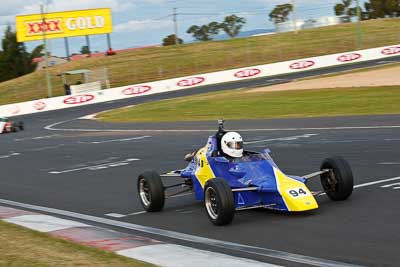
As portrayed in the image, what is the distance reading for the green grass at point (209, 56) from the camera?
74750 millimetres

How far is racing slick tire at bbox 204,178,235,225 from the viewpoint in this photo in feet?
29.7

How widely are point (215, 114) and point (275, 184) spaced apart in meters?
23.8

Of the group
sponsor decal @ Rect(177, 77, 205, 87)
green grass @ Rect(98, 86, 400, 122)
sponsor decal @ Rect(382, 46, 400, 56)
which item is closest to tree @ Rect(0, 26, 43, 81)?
sponsor decal @ Rect(177, 77, 205, 87)

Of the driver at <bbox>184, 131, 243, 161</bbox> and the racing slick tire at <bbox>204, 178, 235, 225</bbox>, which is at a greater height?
the driver at <bbox>184, 131, 243, 161</bbox>

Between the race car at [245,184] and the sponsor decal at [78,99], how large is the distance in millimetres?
45031

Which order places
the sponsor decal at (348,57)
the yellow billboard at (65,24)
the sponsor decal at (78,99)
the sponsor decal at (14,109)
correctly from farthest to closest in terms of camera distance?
the yellow billboard at (65,24) → the sponsor decal at (348,57) → the sponsor decal at (78,99) → the sponsor decal at (14,109)

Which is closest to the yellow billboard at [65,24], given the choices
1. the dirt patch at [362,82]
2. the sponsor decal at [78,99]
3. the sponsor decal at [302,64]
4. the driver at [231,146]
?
the sponsor decal at [78,99]

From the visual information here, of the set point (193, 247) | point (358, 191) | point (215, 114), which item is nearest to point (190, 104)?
point (215, 114)

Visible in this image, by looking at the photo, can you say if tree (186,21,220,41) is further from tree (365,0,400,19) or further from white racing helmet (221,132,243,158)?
white racing helmet (221,132,243,158)

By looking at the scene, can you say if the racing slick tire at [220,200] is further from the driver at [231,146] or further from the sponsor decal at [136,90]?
the sponsor decal at [136,90]

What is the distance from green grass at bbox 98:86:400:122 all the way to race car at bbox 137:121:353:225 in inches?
612

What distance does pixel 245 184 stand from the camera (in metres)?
9.72

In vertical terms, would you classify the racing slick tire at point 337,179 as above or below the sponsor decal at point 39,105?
above

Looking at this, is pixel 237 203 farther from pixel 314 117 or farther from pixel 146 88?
pixel 146 88
